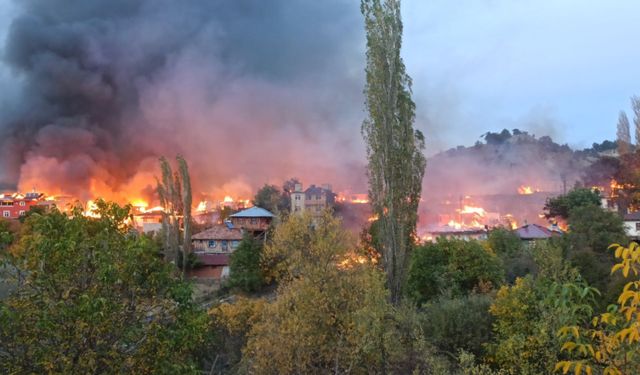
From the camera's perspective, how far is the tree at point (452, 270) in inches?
765

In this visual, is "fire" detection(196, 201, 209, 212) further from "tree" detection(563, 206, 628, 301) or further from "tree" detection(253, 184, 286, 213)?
"tree" detection(563, 206, 628, 301)

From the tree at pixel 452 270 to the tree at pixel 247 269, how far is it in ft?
34.4

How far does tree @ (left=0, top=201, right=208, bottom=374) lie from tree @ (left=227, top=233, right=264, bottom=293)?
841 inches

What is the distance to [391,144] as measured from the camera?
44.3ft

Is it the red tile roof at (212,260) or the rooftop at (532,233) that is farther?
the rooftop at (532,233)

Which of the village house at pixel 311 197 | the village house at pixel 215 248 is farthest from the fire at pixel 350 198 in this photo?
the village house at pixel 215 248

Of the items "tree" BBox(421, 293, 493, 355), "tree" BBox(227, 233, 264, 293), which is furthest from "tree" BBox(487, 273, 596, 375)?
"tree" BBox(227, 233, 264, 293)

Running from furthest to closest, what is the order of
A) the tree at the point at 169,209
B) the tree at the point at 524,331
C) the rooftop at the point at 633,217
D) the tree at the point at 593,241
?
the rooftop at the point at 633,217 < the tree at the point at 169,209 < the tree at the point at 593,241 < the tree at the point at 524,331

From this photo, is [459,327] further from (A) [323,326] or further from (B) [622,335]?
(B) [622,335]

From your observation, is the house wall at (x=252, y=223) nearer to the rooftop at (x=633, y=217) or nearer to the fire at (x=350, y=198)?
the fire at (x=350, y=198)

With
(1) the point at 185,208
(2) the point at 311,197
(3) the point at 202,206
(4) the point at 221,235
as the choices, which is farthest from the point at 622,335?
(3) the point at 202,206

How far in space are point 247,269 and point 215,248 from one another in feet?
29.1

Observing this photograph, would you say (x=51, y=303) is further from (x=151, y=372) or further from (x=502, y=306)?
(x=502, y=306)

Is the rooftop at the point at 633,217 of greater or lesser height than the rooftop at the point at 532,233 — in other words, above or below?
above
